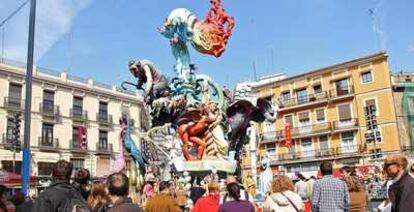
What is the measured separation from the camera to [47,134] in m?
41.6

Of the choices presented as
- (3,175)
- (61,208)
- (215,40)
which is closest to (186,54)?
(215,40)

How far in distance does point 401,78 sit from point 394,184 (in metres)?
42.9

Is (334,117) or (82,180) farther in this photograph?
(334,117)

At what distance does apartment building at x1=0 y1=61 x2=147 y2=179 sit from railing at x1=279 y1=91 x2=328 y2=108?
16196 mm

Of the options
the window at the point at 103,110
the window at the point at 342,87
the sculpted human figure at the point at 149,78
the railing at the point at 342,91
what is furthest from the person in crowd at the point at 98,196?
the window at the point at 103,110

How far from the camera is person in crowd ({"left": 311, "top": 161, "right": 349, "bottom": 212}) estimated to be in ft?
18.9

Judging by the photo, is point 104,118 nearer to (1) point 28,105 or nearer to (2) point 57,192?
(1) point 28,105

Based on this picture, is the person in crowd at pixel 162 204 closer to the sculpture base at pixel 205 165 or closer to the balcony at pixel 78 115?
the sculpture base at pixel 205 165

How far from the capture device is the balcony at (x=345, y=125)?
43188 mm

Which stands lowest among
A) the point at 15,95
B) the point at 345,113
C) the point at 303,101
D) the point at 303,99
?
the point at 345,113

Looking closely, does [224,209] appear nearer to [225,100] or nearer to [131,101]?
[225,100]

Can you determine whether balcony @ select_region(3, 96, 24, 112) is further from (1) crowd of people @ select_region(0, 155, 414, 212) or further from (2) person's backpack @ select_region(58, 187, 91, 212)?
(2) person's backpack @ select_region(58, 187, 91, 212)

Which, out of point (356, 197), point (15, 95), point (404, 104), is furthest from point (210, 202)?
point (404, 104)

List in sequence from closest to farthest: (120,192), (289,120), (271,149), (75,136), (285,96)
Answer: (120,192)
(75,136)
(289,120)
(285,96)
(271,149)
